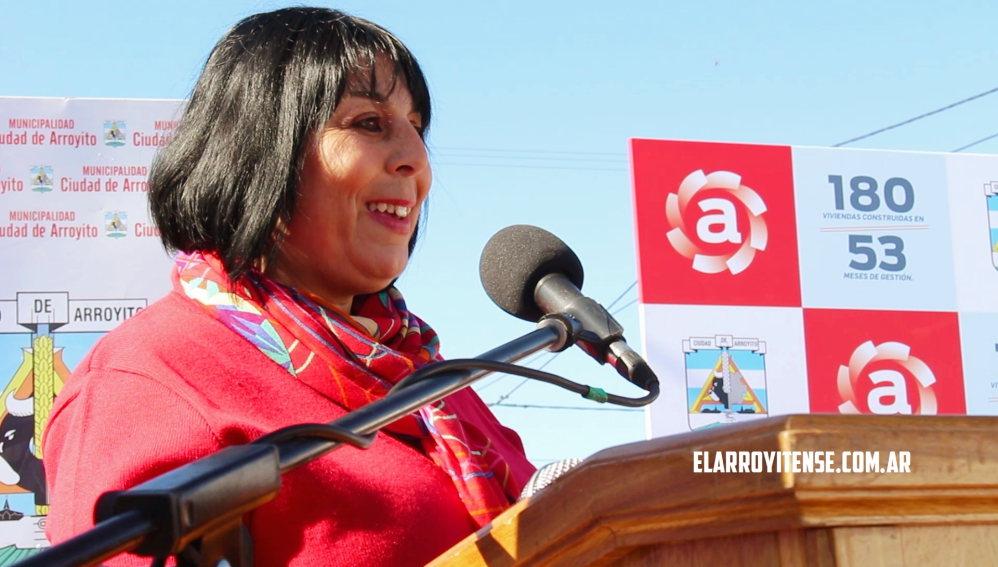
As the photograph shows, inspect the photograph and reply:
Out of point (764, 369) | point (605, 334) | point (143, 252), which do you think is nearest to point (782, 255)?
point (764, 369)

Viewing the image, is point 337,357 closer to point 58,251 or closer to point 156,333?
point 156,333

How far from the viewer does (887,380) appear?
4086mm

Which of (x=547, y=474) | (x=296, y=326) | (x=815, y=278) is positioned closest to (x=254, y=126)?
(x=296, y=326)

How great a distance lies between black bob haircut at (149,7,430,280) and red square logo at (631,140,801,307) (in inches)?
82.5

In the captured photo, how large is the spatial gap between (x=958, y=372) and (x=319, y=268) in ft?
10.3

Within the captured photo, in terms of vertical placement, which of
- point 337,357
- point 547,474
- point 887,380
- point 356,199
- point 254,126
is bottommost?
point 887,380

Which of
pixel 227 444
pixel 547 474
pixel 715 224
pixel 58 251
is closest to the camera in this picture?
pixel 547 474

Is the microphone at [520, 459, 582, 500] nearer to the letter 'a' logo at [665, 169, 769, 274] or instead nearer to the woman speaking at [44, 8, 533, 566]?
the woman speaking at [44, 8, 533, 566]

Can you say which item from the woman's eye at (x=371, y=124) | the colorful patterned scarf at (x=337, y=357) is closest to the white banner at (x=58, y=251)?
the colorful patterned scarf at (x=337, y=357)

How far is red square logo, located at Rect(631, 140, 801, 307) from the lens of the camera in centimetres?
388

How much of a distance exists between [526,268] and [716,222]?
2600mm

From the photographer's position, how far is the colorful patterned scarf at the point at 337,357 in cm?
164

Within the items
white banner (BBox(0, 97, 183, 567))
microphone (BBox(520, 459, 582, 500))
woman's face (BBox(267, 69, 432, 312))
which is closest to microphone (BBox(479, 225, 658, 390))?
microphone (BBox(520, 459, 582, 500))

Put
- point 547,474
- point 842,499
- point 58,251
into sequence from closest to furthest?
point 842,499
point 547,474
point 58,251
